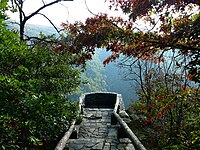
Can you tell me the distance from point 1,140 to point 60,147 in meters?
2.93

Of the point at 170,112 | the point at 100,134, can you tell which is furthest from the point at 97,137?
the point at 170,112

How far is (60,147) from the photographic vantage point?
5.34 metres

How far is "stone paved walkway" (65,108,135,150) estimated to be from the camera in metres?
6.75

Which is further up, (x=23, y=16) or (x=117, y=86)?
(x=23, y=16)

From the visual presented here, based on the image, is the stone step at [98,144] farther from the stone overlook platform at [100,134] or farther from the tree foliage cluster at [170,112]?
the tree foliage cluster at [170,112]

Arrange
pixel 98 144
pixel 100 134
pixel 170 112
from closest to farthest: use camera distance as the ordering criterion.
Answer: pixel 98 144 → pixel 170 112 → pixel 100 134

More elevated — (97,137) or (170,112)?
(170,112)

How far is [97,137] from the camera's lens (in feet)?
26.1

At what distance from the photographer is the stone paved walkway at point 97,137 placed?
6750 mm

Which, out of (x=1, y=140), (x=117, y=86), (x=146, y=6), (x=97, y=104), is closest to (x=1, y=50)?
(x=1, y=140)

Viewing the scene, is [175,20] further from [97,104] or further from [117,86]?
[117,86]

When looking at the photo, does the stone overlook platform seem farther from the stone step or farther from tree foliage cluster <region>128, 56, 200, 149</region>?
tree foliage cluster <region>128, 56, 200, 149</region>

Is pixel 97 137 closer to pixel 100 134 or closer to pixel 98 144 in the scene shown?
pixel 100 134

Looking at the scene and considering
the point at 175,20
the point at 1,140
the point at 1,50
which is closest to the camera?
the point at 1,140
